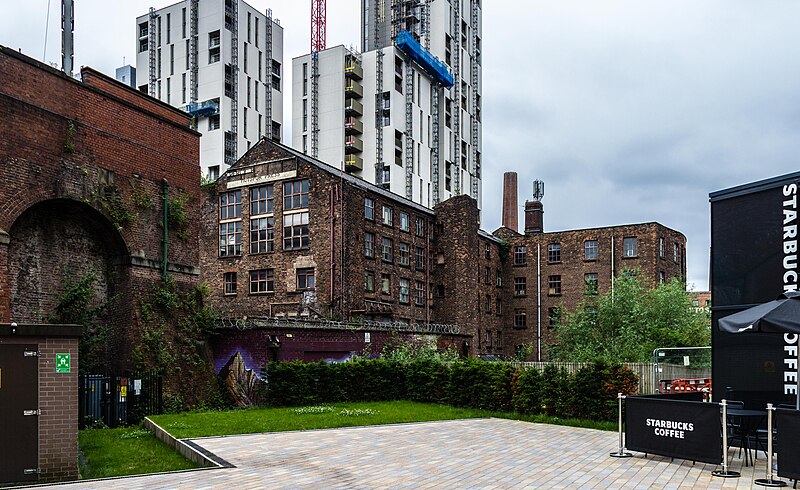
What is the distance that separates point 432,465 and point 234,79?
67090mm

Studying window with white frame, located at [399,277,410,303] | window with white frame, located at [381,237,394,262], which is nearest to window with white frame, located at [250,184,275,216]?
window with white frame, located at [381,237,394,262]

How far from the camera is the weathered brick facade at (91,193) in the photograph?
19.2 m

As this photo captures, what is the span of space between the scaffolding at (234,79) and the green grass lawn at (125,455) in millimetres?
57339

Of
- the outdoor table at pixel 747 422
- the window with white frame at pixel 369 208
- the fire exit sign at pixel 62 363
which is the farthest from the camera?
the window with white frame at pixel 369 208

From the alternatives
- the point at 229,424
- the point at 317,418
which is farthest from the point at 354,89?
the point at 229,424

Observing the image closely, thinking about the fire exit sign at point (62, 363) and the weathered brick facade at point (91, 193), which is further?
the weathered brick facade at point (91, 193)

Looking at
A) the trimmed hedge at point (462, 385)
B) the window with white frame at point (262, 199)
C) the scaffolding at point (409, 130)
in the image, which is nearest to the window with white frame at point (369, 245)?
the window with white frame at point (262, 199)

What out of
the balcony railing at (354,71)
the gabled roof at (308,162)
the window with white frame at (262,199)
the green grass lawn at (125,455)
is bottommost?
the green grass lawn at (125,455)

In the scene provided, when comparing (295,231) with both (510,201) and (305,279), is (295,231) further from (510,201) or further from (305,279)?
(510,201)

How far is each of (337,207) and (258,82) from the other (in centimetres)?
4378

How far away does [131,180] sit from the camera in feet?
74.4

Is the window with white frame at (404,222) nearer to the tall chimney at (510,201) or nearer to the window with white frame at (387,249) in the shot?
the window with white frame at (387,249)

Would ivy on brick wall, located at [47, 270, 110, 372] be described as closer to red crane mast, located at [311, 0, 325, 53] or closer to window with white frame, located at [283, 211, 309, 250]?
window with white frame, located at [283, 211, 309, 250]

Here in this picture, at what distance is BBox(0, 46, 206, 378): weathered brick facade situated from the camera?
1920 centimetres
